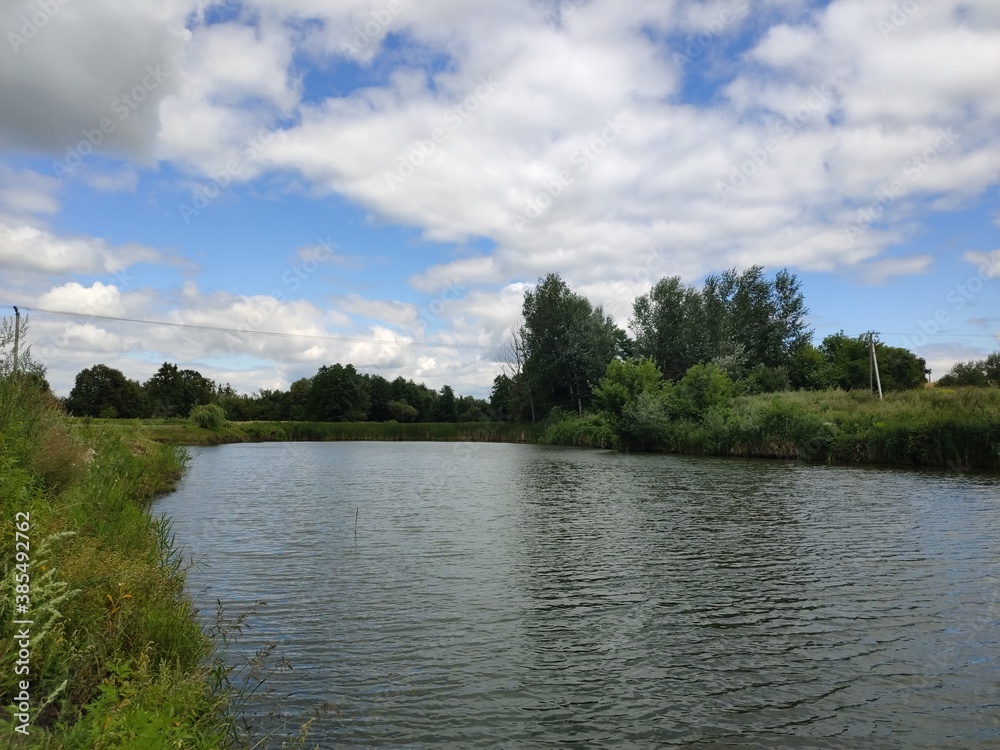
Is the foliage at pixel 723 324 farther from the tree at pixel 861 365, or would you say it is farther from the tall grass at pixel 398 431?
the tall grass at pixel 398 431

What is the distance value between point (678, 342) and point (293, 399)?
78.6 m

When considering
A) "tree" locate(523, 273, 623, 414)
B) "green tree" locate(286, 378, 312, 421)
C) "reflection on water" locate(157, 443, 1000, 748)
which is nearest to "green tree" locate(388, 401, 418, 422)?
"green tree" locate(286, 378, 312, 421)

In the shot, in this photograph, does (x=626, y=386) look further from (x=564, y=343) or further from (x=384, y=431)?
(x=384, y=431)

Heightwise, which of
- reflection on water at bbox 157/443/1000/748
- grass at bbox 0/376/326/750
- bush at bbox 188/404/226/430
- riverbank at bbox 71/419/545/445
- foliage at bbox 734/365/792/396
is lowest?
reflection on water at bbox 157/443/1000/748

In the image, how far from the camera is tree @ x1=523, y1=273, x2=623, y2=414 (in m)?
69.8

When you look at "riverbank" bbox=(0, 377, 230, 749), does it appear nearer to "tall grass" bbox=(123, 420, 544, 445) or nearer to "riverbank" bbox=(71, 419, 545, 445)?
"riverbank" bbox=(71, 419, 545, 445)

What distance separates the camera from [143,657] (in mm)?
5590

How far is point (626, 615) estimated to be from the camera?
31.6 ft

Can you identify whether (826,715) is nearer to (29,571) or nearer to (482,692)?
(482,692)

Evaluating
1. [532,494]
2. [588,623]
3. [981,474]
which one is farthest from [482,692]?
[981,474]

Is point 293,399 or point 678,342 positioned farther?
point 293,399

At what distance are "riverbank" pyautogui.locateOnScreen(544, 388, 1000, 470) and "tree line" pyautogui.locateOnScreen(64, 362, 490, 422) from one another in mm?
57456

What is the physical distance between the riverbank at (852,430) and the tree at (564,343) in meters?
21.2

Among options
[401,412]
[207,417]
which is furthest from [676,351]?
[401,412]
